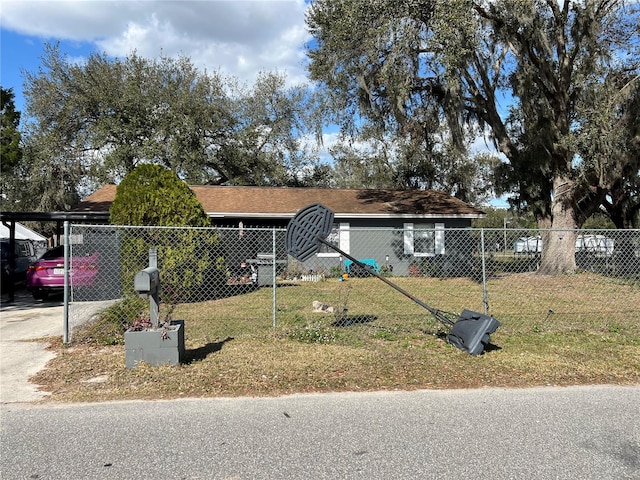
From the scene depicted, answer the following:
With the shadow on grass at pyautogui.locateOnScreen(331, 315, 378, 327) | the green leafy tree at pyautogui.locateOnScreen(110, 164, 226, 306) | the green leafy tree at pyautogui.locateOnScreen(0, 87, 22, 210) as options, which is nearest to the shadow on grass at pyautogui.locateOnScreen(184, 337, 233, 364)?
the shadow on grass at pyautogui.locateOnScreen(331, 315, 378, 327)

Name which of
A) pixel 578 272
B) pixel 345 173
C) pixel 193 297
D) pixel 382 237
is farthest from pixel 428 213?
pixel 345 173

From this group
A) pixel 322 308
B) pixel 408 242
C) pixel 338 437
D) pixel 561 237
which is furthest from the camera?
pixel 408 242

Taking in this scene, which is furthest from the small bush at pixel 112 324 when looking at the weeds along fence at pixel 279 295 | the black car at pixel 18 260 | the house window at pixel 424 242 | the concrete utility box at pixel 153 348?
the house window at pixel 424 242

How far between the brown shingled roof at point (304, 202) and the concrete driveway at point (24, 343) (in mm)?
7363

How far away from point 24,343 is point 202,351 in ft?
9.41

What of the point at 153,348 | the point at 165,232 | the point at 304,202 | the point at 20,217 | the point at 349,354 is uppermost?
the point at 304,202

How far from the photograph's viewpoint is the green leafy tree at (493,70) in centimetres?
1367

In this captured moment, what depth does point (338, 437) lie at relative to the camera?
3680 millimetres

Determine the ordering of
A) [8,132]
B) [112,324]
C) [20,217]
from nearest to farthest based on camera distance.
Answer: [112,324] < [20,217] < [8,132]

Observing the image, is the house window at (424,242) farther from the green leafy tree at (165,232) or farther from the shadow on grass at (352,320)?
the shadow on grass at (352,320)

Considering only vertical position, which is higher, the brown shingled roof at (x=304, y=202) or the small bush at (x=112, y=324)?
the brown shingled roof at (x=304, y=202)

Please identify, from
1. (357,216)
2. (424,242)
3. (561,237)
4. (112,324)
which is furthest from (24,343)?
(561,237)

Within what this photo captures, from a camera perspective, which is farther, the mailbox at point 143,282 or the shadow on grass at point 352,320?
the shadow on grass at point 352,320

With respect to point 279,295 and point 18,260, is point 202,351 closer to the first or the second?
point 279,295
